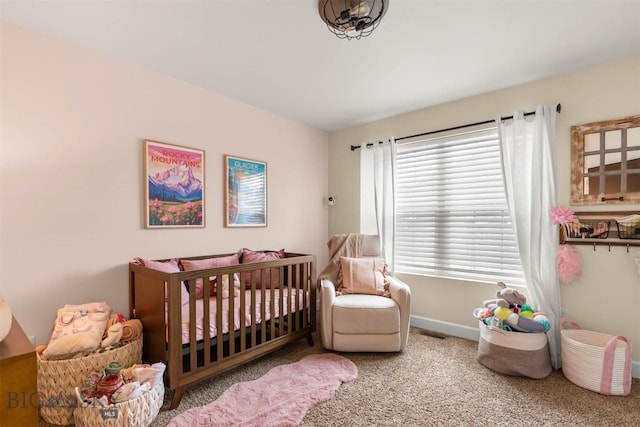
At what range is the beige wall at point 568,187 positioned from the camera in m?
2.22

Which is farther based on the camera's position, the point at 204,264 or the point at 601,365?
the point at 204,264

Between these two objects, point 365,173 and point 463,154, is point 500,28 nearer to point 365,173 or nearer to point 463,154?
point 463,154

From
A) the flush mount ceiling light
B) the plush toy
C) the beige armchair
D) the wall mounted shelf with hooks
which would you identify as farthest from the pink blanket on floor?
the flush mount ceiling light

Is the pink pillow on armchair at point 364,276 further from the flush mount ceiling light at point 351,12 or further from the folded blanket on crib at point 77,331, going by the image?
the flush mount ceiling light at point 351,12

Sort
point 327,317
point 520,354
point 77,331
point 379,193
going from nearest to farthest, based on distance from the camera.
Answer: point 77,331, point 520,354, point 327,317, point 379,193

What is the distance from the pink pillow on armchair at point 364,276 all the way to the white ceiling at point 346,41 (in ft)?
5.45

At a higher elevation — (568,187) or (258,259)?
(568,187)

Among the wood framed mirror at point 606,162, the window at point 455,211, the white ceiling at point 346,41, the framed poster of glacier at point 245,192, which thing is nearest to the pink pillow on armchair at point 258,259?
the framed poster of glacier at point 245,192

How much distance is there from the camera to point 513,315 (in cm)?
225

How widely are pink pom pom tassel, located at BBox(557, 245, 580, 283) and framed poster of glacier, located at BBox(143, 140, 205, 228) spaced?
305cm

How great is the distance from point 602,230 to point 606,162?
520 mm

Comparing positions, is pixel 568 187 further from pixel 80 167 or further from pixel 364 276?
pixel 80 167

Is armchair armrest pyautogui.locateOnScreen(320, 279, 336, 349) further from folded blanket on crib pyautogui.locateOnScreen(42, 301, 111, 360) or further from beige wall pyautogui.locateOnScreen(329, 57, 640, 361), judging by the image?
folded blanket on crib pyautogui.locateOnScreen(42, 301, 111, 360)

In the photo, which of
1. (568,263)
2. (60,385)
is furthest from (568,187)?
(60,385)
